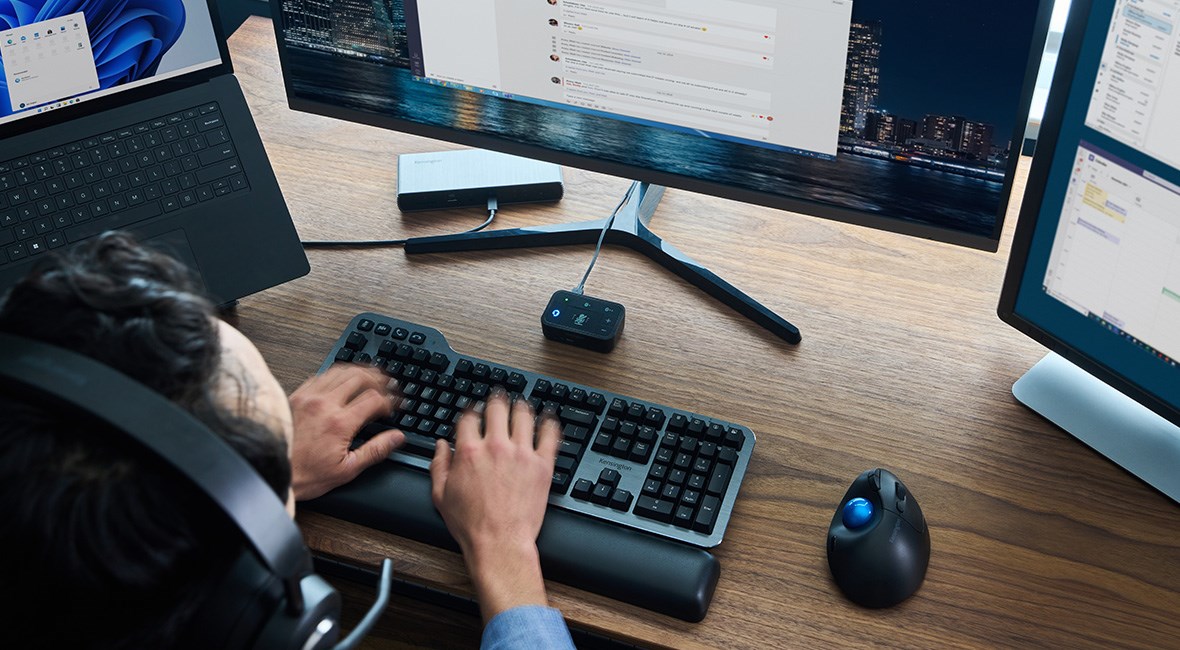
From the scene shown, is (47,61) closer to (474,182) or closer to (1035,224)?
(474,182)

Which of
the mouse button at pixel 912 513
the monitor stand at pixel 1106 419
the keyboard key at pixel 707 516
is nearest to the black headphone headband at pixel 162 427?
the keyboard key at pixel 707 516

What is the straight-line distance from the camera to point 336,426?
98cm

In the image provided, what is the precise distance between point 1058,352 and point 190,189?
867 millimetres

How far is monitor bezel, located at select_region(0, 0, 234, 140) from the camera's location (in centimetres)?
109

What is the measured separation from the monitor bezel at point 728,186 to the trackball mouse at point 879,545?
10.3 inches

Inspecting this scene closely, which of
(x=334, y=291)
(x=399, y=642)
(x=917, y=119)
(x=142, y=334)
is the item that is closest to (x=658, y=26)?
(x=917, y=119)

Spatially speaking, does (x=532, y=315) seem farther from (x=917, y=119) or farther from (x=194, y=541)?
(x=194, y=541)

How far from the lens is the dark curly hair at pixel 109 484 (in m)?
0.53

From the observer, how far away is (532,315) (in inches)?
45.1

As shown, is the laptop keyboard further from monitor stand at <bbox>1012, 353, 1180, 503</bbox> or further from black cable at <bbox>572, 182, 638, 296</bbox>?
monitor stand at <bbox>1012, 353, 1180, 503</bbox>

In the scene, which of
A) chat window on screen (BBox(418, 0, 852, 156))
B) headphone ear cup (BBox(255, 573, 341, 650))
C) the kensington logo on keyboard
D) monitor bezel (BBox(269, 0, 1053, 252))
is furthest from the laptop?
headphone ear cup (BBox(255, 573, 341, 650))

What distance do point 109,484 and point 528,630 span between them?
0.40 m

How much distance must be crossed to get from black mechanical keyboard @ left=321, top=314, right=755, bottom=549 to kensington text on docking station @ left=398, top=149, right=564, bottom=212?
0.78 feet

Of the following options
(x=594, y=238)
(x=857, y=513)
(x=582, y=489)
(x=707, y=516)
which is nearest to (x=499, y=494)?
(x=582, y=489)
